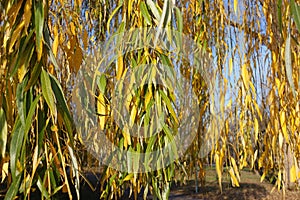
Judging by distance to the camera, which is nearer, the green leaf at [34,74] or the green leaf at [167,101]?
the green leaf at [34,74]

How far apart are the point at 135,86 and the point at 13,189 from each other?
17.0 inches

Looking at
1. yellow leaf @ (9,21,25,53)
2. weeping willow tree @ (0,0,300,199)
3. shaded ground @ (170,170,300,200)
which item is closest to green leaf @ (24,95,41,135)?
weeping willow tree @ (0,0,300,199)

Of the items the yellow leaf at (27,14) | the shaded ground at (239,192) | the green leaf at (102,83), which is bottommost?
the shaded ground at (239,192)

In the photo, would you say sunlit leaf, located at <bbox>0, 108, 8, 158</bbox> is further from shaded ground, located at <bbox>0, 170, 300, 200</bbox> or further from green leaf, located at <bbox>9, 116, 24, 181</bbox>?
shaded ground, located at <bbox>0, 170, 300, 200</bbox>

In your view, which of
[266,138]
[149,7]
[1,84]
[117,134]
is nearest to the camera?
[1,84]

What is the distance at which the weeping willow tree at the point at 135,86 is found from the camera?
0.68 metres

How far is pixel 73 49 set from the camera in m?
1.07

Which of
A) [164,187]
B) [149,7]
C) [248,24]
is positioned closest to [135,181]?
[164,187]

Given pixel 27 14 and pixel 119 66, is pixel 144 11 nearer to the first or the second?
pixel 119 66

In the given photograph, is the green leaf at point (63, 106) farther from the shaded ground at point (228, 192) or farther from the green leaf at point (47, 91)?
the shaded ground at point (228, 192)

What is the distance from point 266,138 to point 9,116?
101 cm

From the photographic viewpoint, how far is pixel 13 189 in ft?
2.18

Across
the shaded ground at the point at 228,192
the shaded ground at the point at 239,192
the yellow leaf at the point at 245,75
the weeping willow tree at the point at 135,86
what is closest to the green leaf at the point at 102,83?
the weeping willow tree at the point at 135,86

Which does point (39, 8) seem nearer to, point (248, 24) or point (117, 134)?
point (117, 134)
